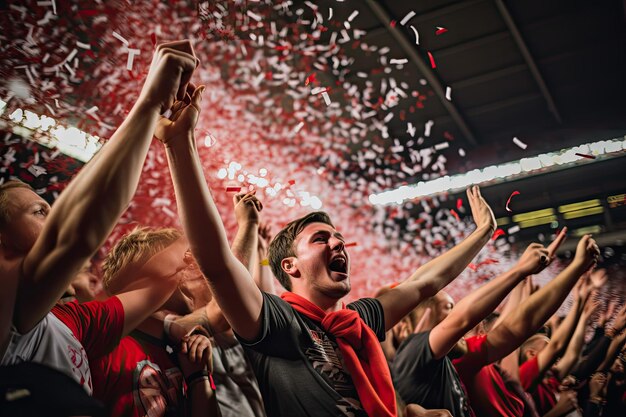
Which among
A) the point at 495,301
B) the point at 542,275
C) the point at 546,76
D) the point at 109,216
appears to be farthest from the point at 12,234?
the point at 546,76

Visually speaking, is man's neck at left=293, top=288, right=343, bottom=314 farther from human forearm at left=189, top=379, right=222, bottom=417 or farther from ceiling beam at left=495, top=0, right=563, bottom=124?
ceiling beam at left=495, top=0, right=563, bottom=124

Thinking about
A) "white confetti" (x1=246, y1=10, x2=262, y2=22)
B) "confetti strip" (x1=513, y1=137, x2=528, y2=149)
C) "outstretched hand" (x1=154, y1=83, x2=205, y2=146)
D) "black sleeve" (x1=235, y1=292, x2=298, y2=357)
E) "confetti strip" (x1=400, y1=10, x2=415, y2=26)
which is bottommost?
"black sleeve" (x1=235, y1=292, x2=298, y2=357)

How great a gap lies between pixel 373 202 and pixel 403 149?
1.04 metres

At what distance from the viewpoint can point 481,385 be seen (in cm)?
343

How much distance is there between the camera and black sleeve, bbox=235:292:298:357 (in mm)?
1932

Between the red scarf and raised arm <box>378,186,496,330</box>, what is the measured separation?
0.40 m

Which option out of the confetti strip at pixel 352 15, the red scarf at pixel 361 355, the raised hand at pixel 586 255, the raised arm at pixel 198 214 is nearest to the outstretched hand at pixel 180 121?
the raised arm at pixel 198 214

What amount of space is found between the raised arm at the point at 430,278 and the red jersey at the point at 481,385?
31.5 inches

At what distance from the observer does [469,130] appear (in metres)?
7.34

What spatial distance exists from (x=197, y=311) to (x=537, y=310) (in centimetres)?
203

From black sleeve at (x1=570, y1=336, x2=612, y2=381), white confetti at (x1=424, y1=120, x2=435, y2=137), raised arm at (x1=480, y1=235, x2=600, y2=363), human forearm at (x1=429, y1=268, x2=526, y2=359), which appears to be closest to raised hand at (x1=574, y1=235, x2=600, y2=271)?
raised arm at (x1=480, y1=235, x2=600, y2=363)

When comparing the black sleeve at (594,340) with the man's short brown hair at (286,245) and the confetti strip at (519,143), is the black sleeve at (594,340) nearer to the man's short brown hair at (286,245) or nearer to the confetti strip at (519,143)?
the confetti strip at (519,143)

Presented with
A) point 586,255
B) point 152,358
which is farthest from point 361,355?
point 586,255

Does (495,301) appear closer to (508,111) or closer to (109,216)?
(109,216)
